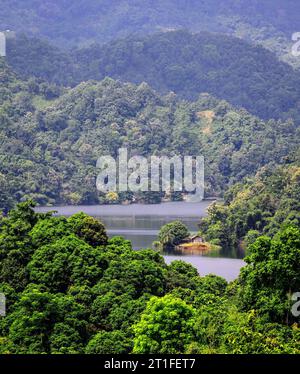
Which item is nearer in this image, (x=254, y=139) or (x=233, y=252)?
(x=233, y=252)

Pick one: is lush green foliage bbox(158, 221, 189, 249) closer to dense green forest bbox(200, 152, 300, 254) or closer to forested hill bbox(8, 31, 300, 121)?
dense green forest bbox(200, 152, 300, 254)

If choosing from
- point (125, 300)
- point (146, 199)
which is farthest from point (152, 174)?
point (125, 300)

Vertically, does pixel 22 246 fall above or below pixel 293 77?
below

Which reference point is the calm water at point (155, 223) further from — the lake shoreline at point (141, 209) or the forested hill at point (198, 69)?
the forested hill at point (198, 69)

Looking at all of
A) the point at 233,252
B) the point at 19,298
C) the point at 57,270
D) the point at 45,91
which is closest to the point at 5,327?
the point at 19,298

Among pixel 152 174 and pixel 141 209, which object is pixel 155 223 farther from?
pixel 152 174

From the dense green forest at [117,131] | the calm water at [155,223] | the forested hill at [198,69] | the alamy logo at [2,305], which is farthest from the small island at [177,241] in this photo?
the forested hill at [198,69]

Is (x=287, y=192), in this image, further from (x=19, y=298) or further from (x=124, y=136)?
(x=124, y=136)
